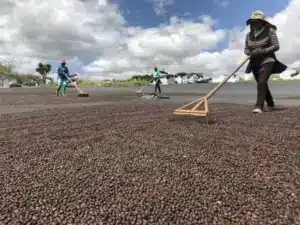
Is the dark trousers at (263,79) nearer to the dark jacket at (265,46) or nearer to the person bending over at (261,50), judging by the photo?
the person bending over at (261,50)

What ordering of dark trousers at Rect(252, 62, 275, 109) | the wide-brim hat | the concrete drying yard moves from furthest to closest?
dark trousers at Rect(252, 62, 275, 109) → the wide-brim hat → the concrete drying yard

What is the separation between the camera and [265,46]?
800cm

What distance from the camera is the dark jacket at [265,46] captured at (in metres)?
7.90

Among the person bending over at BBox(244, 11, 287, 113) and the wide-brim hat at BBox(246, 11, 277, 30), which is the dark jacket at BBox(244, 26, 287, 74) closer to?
the person bending over at BBox(244, 11, 287, 113)

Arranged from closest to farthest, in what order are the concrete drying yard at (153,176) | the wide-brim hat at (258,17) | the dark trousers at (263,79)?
1. the concrete drying yard at (153,176)
2. the wide-brim hat at (258,17)
3. the dark trousers at (263,79)

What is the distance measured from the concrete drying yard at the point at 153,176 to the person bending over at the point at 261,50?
2.23 m

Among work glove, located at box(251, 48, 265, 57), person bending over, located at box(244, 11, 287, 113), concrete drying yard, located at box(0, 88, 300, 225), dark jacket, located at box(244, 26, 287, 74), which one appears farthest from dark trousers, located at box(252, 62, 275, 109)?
concrete drying yard, located at box(0, 88, 300, 225)

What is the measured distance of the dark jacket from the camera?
790 cm

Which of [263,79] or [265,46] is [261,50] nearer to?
[265,46]

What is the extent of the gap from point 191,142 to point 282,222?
2.53m

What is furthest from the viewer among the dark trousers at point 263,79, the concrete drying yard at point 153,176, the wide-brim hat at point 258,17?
the dark trousers at point 263,79

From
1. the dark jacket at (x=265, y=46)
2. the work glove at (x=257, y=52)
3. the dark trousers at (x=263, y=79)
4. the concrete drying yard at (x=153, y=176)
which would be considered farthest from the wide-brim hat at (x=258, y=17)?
the concrete drying yard at (x=153, y=176)

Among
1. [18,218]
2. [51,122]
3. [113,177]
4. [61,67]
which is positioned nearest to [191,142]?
[113,177]

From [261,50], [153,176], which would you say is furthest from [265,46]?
[153,176]
